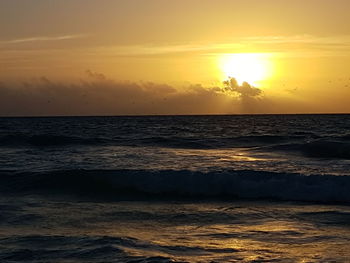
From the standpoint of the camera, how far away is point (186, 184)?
18.4 meters

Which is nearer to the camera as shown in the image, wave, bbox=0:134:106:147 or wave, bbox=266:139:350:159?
wave, bbox=266:139:350:159

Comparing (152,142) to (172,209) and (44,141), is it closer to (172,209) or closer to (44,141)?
(44,141)

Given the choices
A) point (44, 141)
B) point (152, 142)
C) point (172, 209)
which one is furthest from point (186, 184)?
point (44, 141)

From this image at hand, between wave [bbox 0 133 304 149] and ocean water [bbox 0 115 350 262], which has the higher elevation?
wave [bbox 0 133 304 149]

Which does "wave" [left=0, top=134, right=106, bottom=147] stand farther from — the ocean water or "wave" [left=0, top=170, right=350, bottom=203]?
"wave" [left=0, top=170, right=350, bottom=203]

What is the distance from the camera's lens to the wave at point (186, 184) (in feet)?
55.5

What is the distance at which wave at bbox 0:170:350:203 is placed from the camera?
55.5 feet

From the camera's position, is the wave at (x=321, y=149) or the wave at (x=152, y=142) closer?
the wave at (x=321, y=149)

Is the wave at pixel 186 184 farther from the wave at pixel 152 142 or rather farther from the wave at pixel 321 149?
the wave at pixel 152 142

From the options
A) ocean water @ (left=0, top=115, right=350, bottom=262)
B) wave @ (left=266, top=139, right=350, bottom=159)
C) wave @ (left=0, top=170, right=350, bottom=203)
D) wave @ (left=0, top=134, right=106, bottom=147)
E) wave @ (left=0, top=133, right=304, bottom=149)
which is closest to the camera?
ocean water @ (left=0, top=115, right=350, bottom=262)

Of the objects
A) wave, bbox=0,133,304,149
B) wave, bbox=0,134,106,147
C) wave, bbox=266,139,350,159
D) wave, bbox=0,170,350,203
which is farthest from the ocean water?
wave, bbox=0,134,106,147

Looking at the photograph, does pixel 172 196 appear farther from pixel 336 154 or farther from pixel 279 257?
pixel 336 154

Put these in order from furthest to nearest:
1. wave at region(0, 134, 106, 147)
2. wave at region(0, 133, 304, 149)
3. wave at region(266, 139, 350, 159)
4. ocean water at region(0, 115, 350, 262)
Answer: wave at region(0, 134, 106, 147), wave at region(0, 133, 304, 149), wave at region(266, 139, 350, 159), ocean water at region(0, 115, 350, 262)

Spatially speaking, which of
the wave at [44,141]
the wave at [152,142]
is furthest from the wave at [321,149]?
the wave at [44,141]
